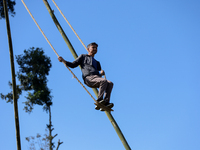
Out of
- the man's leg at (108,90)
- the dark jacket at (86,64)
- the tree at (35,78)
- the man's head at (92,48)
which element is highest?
the tree at (35,78)

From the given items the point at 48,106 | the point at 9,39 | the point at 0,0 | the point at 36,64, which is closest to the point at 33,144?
the point at 48,106

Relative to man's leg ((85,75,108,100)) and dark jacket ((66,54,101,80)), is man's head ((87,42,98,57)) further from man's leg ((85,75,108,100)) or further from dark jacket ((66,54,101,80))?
man's leg ((85,75,108,100))

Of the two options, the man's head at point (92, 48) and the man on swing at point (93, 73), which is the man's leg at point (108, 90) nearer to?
the man on swing at point (93, 73)

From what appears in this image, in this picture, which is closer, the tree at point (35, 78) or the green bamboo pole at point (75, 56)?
the green bamboo pole at point (75, 56)

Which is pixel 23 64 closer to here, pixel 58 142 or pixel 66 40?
pixel 58 142

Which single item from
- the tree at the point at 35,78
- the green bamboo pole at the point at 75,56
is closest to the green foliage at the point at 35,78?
the tree at the point at 35,78

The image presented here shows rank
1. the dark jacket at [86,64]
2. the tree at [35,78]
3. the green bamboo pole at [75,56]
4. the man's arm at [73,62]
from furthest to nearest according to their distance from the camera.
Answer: the tree at [35,78] → the dark jacket at [86,64] → the man's arm at [73,62] → the green bamboo pole at [75,56]

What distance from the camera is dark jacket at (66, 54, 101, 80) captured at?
5984 millimetres

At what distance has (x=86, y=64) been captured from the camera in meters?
6.07

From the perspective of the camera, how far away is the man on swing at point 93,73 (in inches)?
226

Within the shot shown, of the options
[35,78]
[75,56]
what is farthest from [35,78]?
[75,56]

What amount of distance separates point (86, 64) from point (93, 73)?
8.9 inches

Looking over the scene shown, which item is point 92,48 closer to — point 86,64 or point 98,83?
point 86,64

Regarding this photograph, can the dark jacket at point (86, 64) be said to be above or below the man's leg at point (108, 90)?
above
